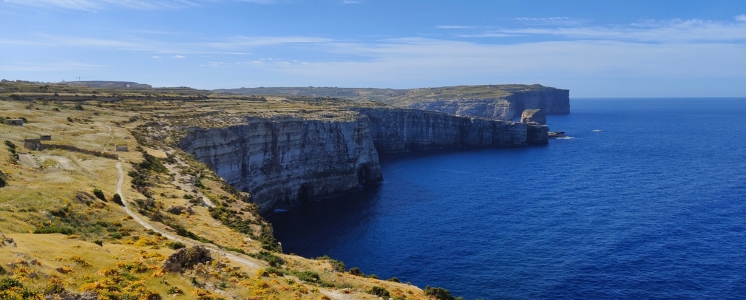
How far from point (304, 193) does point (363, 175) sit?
75.0 ft

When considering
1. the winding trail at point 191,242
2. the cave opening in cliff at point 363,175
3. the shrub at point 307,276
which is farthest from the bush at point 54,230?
the cave opening in cliff at point 363,175

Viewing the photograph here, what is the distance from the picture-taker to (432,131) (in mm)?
187000

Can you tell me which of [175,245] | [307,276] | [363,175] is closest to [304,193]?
[363,175]

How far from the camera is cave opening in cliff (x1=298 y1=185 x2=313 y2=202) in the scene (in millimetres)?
107812

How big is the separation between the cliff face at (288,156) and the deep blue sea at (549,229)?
5538 mm

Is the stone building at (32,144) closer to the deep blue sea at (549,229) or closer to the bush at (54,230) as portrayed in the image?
the bush at (54,230)

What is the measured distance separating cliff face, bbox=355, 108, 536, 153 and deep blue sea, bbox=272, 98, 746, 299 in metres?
37.6

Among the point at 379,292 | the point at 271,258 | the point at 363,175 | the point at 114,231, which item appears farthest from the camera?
the point at 363,175

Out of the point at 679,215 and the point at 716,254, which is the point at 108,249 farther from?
the point at 679,215

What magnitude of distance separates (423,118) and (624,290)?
429 ft

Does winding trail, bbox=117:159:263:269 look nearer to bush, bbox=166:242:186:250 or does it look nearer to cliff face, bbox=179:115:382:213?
bush, bbox=166:242:186:250

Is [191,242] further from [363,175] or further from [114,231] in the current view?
[363,175]

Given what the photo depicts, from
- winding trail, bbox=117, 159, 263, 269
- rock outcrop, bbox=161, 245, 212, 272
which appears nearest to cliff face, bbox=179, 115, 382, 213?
winding trail, bbox=117, 159, 263, 269

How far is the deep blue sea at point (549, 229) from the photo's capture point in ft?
198
